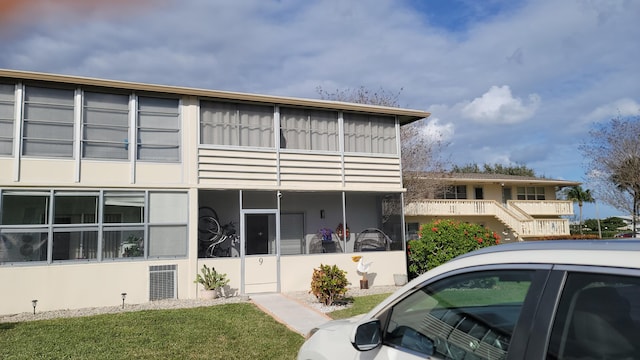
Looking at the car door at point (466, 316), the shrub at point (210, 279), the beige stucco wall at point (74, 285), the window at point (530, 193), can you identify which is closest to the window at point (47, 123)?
the beige stucco wall at point (74, 285)

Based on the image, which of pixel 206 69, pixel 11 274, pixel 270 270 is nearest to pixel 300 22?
pixel 206 69

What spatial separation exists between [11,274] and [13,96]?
14.1ft

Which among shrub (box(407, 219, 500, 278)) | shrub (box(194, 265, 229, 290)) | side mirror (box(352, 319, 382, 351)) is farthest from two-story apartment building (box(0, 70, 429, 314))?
side mirror (box(352, 319, 382, 351))

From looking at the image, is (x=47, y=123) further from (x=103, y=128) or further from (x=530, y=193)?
(x=530, y=193)

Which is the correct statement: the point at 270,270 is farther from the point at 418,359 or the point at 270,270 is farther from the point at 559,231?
the point at 559,231

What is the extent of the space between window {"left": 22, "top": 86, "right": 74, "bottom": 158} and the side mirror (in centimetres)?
1129

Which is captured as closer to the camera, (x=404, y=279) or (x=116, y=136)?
(x=116, y=136)

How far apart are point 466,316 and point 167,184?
1101cm

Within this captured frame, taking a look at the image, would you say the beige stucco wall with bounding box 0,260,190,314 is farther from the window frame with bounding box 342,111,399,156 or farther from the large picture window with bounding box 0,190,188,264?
the window frame with bounding box 342,111,399,156

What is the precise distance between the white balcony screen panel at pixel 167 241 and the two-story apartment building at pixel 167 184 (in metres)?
0.03

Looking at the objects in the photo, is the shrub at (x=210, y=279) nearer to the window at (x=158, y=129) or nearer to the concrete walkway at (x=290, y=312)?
the concrete walkway at (x=290, y=312)

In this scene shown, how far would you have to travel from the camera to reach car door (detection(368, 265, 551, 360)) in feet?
7.04

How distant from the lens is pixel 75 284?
1153 cm

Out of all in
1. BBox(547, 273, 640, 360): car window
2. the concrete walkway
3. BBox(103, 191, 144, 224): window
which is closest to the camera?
BBox(547, 273, 640, 360): car window
